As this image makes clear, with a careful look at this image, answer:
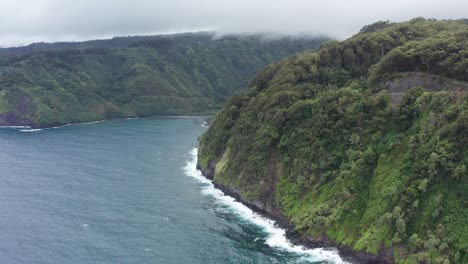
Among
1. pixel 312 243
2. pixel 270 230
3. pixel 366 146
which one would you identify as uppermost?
pixel 366 146

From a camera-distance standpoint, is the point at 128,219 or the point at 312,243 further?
the point at 128,219

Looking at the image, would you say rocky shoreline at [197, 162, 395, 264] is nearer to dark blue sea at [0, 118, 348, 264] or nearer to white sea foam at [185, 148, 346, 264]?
white sea foam at [185, 148, 346, 264]

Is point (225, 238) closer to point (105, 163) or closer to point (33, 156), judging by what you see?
point (105, 163)

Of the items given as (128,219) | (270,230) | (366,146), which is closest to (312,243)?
(270,230)

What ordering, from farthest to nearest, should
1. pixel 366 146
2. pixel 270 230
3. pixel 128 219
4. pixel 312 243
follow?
pixel 128 219 < pixel 270 230 < pixel 366 146 < pixel 312 243

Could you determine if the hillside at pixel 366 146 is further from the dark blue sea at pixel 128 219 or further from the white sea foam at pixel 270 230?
the dark blue sea at pixel 128 219

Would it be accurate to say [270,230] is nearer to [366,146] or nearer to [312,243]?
[312,243]

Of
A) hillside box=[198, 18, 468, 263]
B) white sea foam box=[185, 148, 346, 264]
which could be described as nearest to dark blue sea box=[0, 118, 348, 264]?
white sea foam box=[185, 148, 346, 264]

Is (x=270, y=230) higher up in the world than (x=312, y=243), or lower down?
lower down
